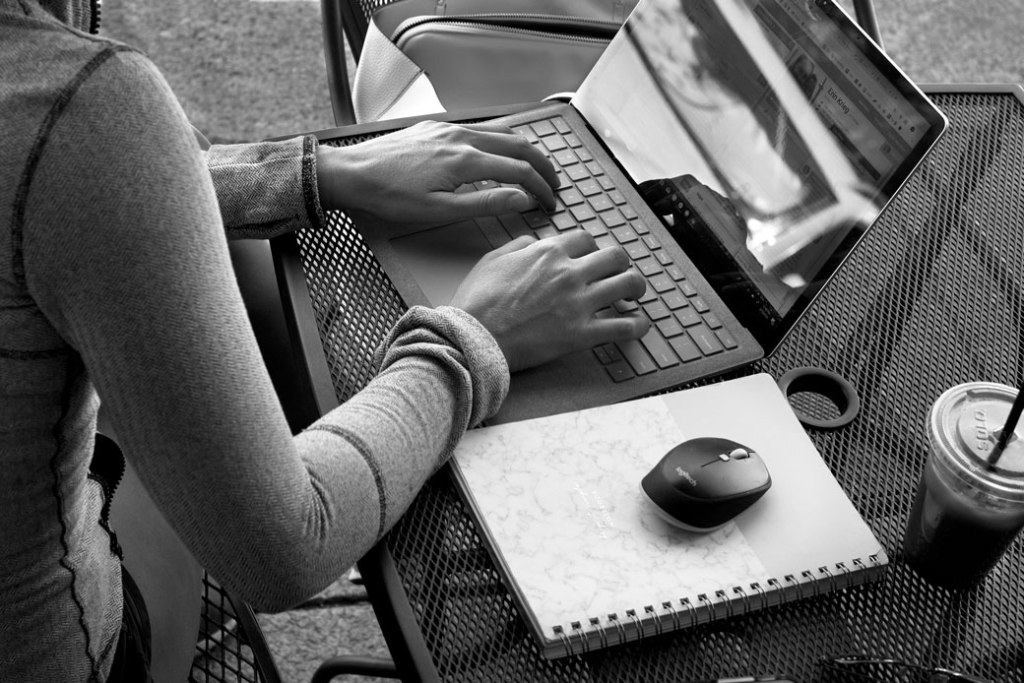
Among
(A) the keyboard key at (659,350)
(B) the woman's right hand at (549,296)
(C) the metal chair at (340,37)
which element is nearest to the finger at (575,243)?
(B) the woman's right hand at (549,296)

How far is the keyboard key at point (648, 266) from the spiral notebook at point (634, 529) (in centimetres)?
17

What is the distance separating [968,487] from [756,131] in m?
0.41

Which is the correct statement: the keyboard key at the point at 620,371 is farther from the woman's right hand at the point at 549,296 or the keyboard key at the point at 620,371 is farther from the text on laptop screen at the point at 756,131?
the text on laptop screen at the point at 756,131

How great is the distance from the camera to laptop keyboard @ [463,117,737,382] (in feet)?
2.85

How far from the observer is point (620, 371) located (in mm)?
851

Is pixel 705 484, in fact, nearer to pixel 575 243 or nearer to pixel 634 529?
pixel 634 529

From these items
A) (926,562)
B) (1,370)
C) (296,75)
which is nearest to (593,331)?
(926,562)

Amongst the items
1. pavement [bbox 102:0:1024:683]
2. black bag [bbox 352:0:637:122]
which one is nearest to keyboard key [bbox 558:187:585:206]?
black bag [bbox 352:0:637:122]

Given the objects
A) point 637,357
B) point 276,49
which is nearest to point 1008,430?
point 637,357

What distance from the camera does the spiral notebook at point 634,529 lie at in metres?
0.68

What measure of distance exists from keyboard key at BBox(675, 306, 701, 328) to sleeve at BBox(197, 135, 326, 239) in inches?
13.9

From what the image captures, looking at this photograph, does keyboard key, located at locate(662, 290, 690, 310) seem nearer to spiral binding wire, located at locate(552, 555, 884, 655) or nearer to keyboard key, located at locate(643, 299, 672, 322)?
keyboard key, located at locate(643, 299, 672, 322)

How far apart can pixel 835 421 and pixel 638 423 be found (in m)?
0.18

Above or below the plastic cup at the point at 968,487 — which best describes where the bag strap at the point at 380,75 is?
below
